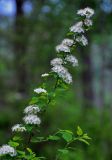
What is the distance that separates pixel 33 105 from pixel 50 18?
26.5ft

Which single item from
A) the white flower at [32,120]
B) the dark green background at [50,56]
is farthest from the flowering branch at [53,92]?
the dark green background at [50,56]

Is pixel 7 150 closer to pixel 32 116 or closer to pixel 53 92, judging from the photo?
pixel 32 116

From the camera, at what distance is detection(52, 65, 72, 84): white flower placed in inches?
119

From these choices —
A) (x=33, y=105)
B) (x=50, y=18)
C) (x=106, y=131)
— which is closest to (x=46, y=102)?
(x=33, y=105)

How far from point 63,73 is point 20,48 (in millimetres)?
9296

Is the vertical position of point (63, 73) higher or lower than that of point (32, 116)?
higher

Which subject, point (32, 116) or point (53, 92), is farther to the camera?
point (53, 92)

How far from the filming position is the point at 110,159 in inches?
430

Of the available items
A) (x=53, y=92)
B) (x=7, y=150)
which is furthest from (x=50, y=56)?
(x=7, y=150)

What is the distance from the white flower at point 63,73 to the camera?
3.02 meters

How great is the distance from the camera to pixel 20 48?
482 inches

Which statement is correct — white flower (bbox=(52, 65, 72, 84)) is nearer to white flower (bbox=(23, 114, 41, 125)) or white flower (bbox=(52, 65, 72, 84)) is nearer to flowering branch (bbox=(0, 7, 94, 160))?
flowering branch (bbox=(0, 7, 94, 160))

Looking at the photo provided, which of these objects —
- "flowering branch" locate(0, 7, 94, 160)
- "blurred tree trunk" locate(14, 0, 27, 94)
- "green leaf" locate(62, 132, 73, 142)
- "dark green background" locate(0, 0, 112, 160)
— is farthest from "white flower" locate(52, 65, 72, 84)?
"blurred tree trunk" locate(14, 0, 27, 94)

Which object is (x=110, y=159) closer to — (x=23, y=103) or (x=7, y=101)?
(x=23, y=103)
